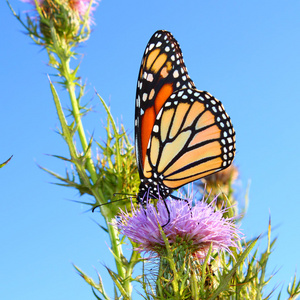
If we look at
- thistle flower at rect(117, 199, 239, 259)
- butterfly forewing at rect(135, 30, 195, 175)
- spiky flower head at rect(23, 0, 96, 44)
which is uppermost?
spiky flower head at rect(23, 0, 96, 44)

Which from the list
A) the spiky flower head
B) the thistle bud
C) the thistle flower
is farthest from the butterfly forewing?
the thistle bud

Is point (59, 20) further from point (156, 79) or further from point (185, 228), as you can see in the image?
point (185, 228)

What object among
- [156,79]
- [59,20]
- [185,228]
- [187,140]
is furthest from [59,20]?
[185,228]

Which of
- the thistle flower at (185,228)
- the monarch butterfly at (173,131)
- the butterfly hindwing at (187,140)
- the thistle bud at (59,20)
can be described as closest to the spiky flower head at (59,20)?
the thistle bud at (59,20)

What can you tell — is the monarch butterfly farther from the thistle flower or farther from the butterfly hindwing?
the thistle flower

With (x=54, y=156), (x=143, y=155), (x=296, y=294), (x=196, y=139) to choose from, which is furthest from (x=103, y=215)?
(x=296, y=294)

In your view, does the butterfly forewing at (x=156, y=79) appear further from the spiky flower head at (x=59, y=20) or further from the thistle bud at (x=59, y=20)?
the thistle bud at (x=59, y=20)
